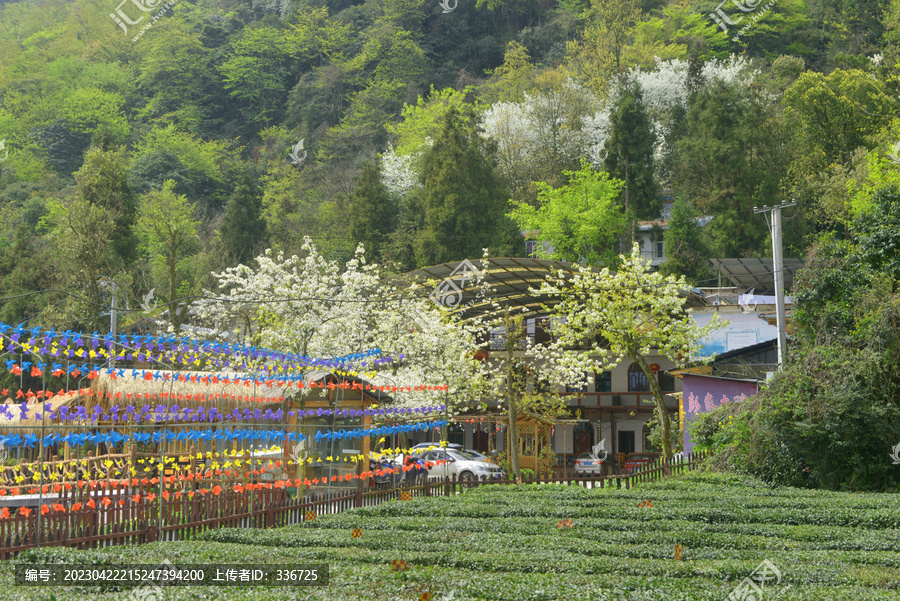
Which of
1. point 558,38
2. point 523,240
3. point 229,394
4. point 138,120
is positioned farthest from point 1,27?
point 229,394

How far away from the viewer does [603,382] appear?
40219mm

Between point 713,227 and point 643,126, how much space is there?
25.9ft

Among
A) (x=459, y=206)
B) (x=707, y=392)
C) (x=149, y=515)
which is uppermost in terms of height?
(x=459, y=206)

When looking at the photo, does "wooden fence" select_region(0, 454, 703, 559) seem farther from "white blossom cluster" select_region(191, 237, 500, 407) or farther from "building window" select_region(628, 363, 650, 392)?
"building window" select_region(628, 363, 650, 392)

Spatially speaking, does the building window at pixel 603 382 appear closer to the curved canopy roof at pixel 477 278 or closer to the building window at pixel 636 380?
the building window at pixel 636 380

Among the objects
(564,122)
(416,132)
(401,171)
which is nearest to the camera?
(564,122)

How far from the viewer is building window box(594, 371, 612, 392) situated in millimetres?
40094

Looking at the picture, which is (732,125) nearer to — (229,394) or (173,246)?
(173,246)

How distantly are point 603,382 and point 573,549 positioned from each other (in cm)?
3067

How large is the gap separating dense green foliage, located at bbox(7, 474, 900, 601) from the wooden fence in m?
0.69

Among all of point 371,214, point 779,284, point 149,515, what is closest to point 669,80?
point 371,214

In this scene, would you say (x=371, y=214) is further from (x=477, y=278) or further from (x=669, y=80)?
(x=669, y=80)

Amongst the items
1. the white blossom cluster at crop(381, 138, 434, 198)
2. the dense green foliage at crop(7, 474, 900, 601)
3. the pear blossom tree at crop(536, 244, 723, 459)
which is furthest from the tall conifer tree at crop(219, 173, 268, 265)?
the dense green foliage at crop(7, 474, 900, 601)

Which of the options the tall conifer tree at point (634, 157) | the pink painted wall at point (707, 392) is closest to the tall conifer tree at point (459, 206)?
the tall conifer tree at point (634, 157)
